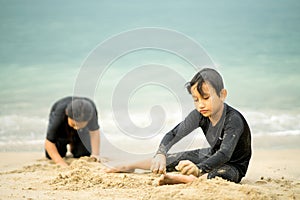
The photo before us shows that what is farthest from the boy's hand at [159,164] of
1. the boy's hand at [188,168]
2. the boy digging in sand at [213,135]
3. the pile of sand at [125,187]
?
the boy's hand at [188,168]

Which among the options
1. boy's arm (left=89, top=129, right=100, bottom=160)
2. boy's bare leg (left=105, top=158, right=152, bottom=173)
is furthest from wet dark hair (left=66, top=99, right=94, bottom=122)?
boy's bare leg (left=105, top=158, right=152, bottom=173)

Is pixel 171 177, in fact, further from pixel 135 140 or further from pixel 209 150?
pixel 135 140

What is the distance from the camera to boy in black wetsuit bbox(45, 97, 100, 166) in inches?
172

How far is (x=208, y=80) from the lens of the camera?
295 cm

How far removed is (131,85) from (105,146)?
35.3 inches

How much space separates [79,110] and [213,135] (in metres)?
1.71

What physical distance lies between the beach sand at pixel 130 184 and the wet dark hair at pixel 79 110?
434 millimetres

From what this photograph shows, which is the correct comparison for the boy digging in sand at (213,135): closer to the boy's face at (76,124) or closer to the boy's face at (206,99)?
the boy's face at (206,99)

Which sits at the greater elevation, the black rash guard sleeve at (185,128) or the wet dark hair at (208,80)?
the wet dark hair at (208,80)

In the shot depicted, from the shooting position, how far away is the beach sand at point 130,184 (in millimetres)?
2525

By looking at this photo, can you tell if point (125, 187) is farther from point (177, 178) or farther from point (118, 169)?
point (118, 169)

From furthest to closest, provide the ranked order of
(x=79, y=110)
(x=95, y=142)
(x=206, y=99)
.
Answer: (x=95, y=142), (x=79, y=110), (x=206, y=99)

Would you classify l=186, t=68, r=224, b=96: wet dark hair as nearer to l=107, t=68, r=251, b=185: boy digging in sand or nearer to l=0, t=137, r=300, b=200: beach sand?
l=107, t=68, r=251, b=185: boy digging in sand

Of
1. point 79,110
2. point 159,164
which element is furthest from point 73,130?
point 159,164
